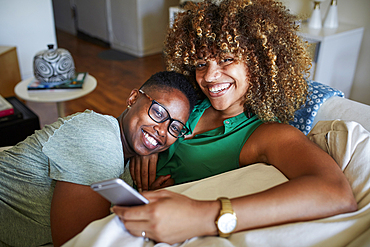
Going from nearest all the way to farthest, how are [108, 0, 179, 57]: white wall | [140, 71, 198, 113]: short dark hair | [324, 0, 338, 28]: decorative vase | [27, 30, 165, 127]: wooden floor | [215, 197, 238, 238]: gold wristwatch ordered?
[215, 197, 238, 238]: gold wristwatch, [140, 71, 198, 113]: short dark hair, [324, 0, 338, 28]: decorative vase, [27, 30, 165, 127]: wooden floor, [108, 0, 179, 57]: white wall

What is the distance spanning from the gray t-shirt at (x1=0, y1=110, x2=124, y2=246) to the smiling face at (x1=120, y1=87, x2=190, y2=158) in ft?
0.34

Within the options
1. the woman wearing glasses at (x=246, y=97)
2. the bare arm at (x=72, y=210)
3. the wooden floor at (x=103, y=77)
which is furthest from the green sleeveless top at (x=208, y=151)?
the wooden floor at (x=103, y=77)

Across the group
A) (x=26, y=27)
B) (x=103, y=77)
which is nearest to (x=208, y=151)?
(x=103, y=77)

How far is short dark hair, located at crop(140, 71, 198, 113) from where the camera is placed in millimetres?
1169

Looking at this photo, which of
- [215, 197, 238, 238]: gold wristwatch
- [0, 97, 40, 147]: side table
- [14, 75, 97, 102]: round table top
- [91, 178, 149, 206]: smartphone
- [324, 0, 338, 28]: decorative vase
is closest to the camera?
[91, 178, 149, 206]: smartphone

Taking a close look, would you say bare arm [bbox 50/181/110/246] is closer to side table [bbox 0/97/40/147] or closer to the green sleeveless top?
the green sleeveless top

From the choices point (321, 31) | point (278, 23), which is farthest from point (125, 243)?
point (321, 31)

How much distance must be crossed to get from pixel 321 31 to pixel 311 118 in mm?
1542

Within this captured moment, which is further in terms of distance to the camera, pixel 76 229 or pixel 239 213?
pixel 76 229

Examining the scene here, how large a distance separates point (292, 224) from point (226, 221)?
0.47ft

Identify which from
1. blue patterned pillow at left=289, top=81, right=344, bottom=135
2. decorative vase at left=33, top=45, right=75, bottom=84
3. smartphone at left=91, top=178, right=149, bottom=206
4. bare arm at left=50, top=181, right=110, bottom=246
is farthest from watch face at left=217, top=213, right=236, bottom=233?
decorative vase at left=33, top=45, right=75, bottom=84

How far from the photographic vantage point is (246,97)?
45.7 inches

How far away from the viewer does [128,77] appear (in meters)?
3.91

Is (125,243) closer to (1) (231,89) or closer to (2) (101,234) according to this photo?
(2) (101,234)
